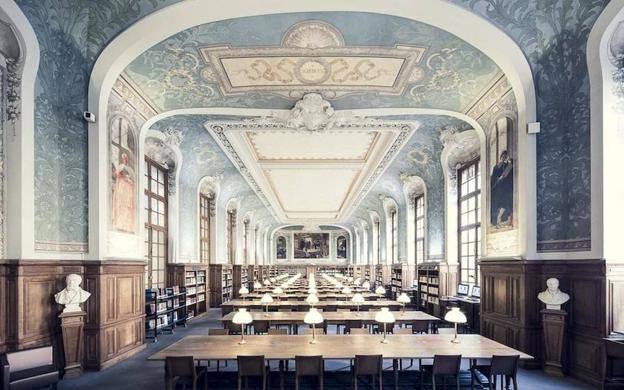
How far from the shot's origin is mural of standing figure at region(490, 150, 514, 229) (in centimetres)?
921

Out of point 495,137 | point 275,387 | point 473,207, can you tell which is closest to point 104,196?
point 275,387

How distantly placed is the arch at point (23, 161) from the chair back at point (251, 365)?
360 centimetres

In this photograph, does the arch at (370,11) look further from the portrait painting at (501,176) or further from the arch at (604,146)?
the arch at (604,146)

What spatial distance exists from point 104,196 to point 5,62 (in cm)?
274

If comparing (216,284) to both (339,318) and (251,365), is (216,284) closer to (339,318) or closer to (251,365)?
(339,318)

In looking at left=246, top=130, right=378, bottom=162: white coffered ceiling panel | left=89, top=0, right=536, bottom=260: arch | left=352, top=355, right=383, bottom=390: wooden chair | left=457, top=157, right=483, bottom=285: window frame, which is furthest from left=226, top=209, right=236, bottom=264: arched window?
left=352, top=355, right=383, bottom=390: wooden chair

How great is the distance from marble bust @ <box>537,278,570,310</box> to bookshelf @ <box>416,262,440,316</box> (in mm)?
6905

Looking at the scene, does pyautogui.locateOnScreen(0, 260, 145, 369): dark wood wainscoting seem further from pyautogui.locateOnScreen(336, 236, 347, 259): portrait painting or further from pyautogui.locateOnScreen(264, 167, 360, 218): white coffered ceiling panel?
pyautogui.locateOnScreen(336, 236, 347, 259): portrait painting

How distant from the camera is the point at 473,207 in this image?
44.3 feet

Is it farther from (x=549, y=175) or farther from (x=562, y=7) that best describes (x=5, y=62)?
(x=549, y=175)

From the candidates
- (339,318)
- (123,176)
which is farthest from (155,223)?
(339,318)

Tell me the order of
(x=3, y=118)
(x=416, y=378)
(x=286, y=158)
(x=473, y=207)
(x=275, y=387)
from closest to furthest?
(x=3, y=118), (x=275, y=387), (x=416, y=378), (x=473, y=207), (x=286, y=158)

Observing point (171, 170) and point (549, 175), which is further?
point (171, 170)

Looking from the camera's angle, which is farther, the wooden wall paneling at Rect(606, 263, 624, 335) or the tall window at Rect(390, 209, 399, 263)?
the tall window at Rect(390, 209, 399, 263)
